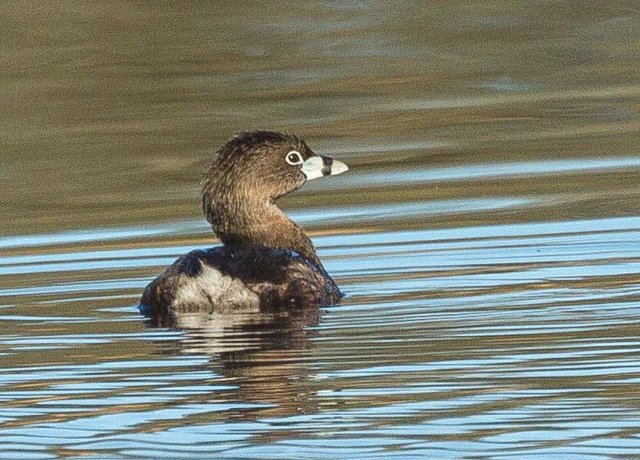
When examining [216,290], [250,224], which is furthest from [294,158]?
[216,290]

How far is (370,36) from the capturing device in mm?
20656

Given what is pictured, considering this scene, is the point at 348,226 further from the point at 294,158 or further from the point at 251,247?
the point at 251,247

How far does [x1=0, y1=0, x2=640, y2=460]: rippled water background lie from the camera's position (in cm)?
701

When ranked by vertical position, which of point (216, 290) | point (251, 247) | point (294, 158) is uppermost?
point (294, 158)

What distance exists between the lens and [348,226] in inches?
491

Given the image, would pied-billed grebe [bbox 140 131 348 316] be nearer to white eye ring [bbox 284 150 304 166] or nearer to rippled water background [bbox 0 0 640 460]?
white eye ring [bbox 284 150 304 166]

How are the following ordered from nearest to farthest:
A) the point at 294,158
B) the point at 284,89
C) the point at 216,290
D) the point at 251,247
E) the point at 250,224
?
the point at 216,290
the point at 251,247
the point at 250,224
the point at 294,158
the point at 284,89

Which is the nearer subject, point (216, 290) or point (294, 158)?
point (216, 290)

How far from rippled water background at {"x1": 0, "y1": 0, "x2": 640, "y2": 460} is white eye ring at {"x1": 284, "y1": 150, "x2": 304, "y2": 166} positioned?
0.59 metres

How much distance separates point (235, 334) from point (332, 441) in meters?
2.41

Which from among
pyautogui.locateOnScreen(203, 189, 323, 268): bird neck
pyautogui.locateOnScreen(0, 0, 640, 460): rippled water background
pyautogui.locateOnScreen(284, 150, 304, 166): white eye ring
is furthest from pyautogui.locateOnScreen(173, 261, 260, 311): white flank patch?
pyautogui.locateOnScreen(284, 150, 304, 166): white eye ring

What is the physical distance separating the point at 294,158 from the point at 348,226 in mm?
1334

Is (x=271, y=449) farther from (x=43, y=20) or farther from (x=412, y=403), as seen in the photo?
(x=43, y=20)

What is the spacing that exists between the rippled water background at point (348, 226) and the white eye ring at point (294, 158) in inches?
23.2
